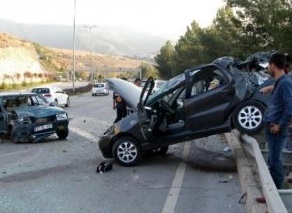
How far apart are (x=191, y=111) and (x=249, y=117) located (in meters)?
1.11

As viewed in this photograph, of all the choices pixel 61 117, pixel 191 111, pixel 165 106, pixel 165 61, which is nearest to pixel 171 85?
pixel 165 106

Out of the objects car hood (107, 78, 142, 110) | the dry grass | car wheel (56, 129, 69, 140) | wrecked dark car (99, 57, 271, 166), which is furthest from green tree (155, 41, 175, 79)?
wrecked dark car (99, 57, 271, 166)

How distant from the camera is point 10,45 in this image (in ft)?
274

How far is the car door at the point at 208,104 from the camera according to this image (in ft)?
34.5

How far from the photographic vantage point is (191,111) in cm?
1054

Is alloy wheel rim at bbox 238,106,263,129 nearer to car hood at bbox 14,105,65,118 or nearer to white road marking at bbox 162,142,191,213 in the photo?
white road marking at bbox 162,142,191,213

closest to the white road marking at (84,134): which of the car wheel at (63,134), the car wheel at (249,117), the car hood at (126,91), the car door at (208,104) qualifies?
the car wheel at (63,134)

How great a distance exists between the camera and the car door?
1052cm

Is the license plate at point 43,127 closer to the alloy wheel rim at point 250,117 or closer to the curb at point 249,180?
the curb at point 249,180

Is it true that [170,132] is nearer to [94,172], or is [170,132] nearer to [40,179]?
[94,172]

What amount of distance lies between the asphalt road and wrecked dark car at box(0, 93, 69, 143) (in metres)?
1.65

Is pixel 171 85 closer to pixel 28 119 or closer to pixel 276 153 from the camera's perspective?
pixel 276 153

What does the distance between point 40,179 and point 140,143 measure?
210 centimetres

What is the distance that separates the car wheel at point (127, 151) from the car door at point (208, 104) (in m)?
1.09
